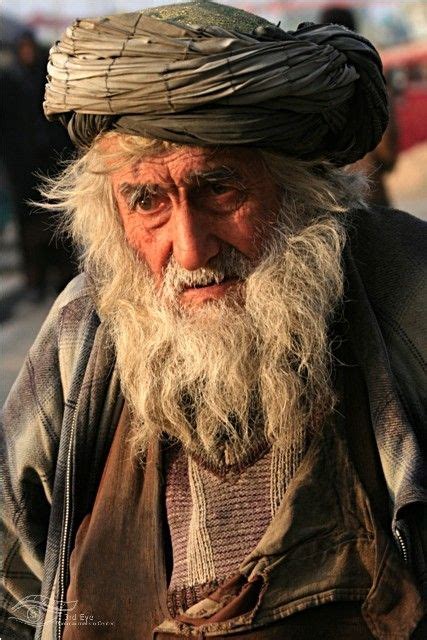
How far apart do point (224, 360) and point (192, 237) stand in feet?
0.99

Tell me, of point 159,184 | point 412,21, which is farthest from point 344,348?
point 412,21

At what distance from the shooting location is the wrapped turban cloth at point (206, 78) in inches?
101

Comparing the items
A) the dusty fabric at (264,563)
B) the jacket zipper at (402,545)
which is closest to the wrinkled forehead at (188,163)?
the dusty fabric at (264,563)

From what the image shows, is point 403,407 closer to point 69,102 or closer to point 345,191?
point 345,191

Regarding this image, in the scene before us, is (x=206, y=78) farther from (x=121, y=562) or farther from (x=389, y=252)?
(x=121, y=562)

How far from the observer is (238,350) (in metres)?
2.81

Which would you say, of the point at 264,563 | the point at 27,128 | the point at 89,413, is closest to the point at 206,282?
the point at 89,413

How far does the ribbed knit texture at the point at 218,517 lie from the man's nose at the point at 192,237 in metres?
0.47

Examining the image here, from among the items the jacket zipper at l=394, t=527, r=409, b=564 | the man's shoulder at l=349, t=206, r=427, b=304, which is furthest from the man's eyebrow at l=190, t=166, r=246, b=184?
the jacket zipper at l=394, t=527, r=409, b=564

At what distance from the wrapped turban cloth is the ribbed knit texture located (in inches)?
29.0

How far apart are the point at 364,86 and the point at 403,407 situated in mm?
742

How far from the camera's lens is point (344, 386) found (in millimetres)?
2797

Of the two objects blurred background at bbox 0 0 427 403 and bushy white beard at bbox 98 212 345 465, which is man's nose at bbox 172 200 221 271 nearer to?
bushy white beard at bbox 98 212 345 465

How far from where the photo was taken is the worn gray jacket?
2654 mm
